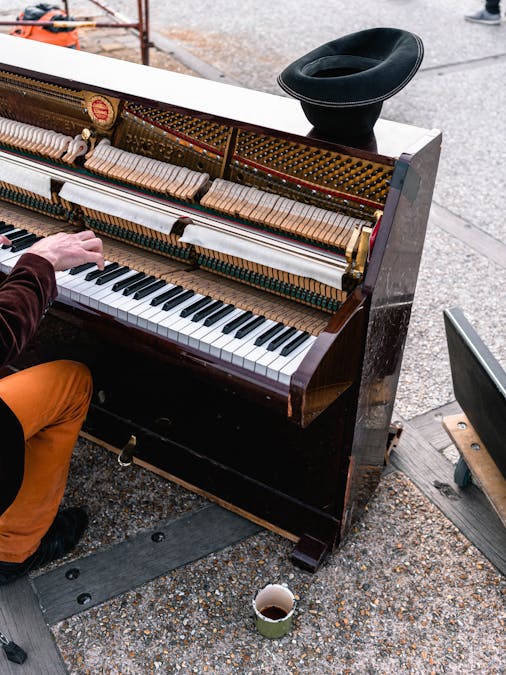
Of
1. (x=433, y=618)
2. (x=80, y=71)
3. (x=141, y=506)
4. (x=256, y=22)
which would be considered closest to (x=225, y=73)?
(x=256, y=22)

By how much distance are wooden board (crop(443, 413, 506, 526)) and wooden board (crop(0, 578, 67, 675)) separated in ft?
5.99

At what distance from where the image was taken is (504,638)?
8.83ft

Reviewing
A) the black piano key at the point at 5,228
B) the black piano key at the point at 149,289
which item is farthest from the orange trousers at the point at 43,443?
the black piano key at the point at 5,228

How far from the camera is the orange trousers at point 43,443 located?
103 inches

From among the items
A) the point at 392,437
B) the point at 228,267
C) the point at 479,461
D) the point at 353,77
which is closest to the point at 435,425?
the point at 392,437

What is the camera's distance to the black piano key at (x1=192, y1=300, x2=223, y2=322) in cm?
248

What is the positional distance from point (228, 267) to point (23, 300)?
0.84 meters

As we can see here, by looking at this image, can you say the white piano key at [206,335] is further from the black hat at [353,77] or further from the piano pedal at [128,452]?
the piano pedal at [128,452]

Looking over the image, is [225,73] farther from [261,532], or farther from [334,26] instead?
[261,532]

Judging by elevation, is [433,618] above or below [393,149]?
below

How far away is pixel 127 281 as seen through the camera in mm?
2686

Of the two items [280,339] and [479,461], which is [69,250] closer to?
[280,339]

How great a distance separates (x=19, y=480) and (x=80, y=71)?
1734mm

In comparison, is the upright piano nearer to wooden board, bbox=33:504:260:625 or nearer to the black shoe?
wooden board, bbox=33:504:260:625
